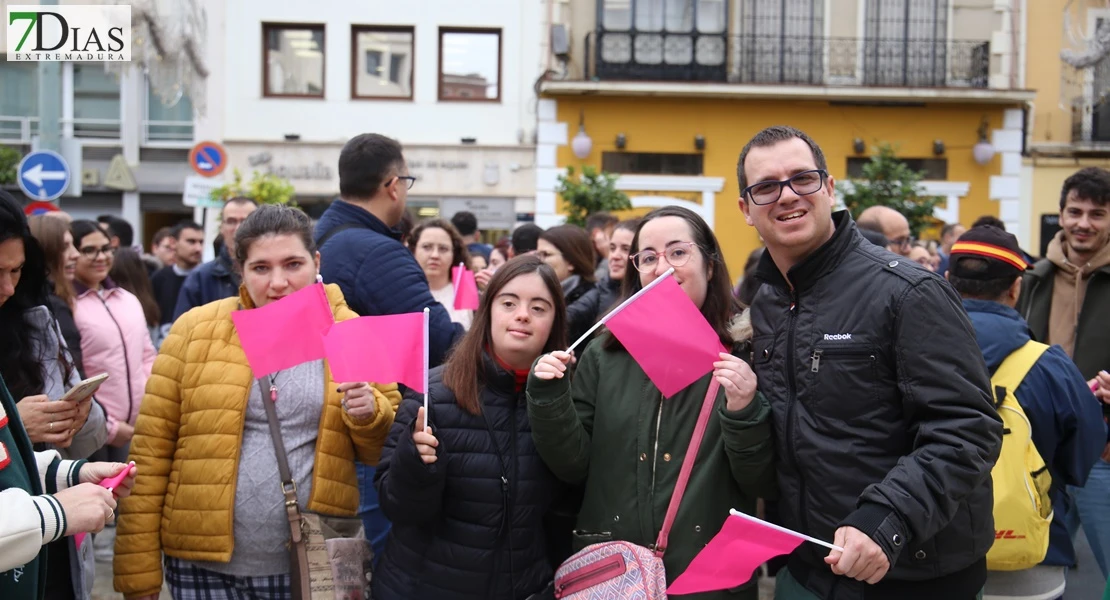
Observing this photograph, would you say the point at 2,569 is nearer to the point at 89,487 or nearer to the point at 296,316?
the point at 89,487

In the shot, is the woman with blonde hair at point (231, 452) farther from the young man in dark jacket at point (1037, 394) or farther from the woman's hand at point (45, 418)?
the young man in dark jacket at point (1037, 394)

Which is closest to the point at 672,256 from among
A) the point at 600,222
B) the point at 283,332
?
the point at 283,332

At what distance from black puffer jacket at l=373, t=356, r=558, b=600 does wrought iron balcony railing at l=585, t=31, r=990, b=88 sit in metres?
15.6

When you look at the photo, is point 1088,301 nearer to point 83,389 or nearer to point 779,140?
point 779,140

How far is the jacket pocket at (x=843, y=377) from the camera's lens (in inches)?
90.2

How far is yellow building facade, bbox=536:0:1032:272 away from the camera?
17.9 metres

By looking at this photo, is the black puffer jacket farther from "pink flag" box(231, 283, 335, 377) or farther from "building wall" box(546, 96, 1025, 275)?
"building wall" box(546, 96, 1025, 275)

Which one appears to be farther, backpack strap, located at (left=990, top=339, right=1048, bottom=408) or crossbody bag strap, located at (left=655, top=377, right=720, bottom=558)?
backpack strap, located at (left=990, top=339, right=1048, bottom=408)

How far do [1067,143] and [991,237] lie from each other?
17493 millimetres

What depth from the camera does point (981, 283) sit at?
3.25 metres

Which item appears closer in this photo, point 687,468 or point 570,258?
point 687,468

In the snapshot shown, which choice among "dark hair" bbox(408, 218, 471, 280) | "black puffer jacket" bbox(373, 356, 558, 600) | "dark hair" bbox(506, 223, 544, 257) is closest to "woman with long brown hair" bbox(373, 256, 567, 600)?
"black puffer jacket" bbox(373, 356, 558, 600)

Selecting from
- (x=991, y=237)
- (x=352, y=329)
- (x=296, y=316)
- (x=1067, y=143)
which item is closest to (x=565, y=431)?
(x=352, y=329)

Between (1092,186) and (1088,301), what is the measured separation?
19.6 inches
